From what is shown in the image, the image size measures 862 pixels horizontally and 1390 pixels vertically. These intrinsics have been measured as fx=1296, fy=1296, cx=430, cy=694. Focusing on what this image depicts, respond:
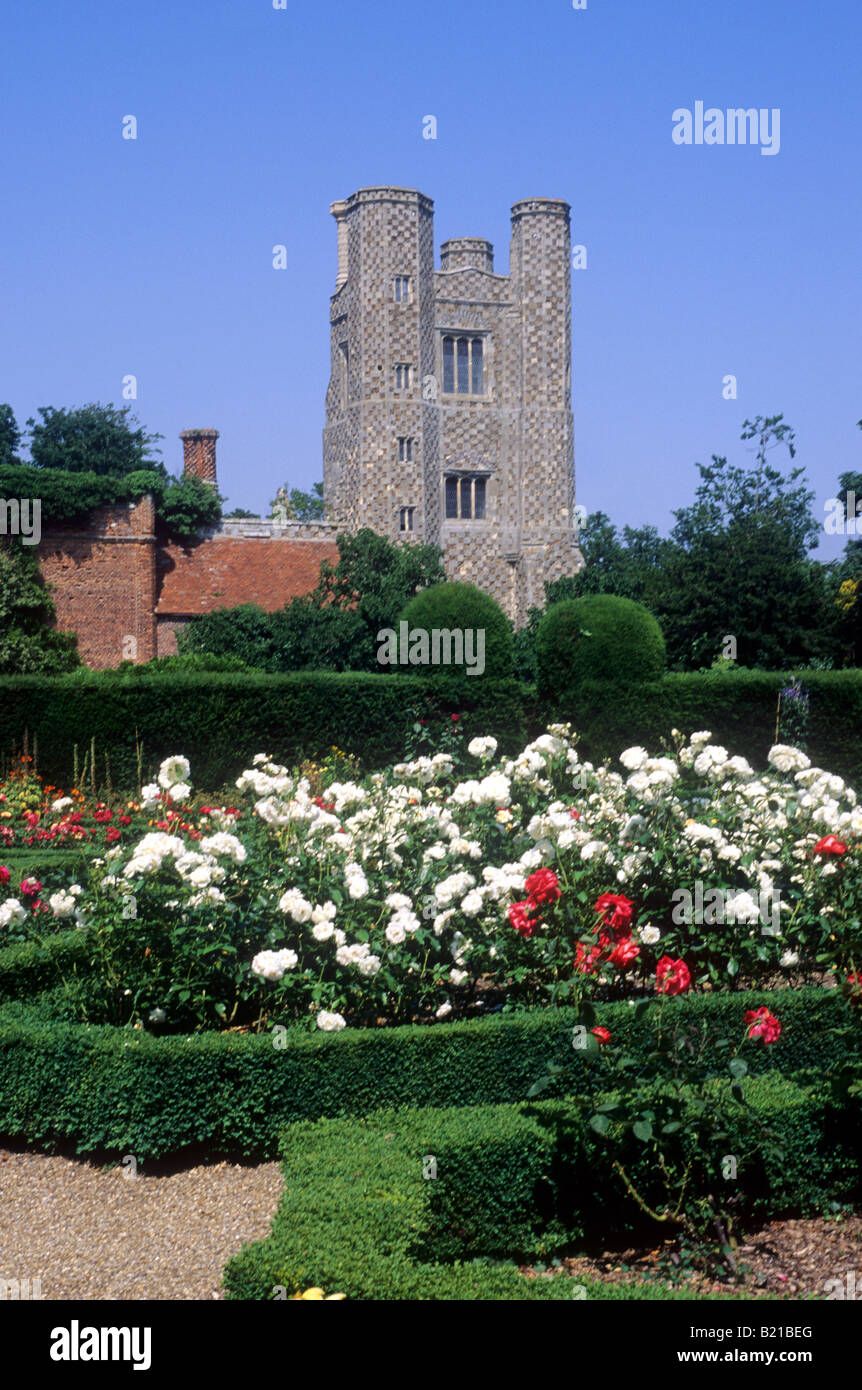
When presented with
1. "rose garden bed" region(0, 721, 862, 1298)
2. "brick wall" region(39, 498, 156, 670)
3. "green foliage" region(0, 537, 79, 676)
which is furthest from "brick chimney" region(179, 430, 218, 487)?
"rose garden bed" region(0, 721, 862, 1298)

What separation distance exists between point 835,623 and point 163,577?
17.4 metres

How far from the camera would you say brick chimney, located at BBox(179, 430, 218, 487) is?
122ft

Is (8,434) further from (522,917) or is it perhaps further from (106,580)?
(522,917)

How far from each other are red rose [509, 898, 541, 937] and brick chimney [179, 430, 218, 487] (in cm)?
3258

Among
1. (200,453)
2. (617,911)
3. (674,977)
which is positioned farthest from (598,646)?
(200,453)

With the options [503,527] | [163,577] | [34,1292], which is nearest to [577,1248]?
[34,1292]

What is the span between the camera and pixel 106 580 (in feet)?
108

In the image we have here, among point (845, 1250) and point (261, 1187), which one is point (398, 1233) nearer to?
point (261, 1187)

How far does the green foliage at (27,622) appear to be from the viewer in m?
29.9

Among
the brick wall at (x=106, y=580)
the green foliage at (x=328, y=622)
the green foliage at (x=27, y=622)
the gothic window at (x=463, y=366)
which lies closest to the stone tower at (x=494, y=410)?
the gothic window at (x=463, y=366)

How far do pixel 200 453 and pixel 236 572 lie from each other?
13.7 feet

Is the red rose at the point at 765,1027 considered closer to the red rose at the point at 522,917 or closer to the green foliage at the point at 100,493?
the red rose at the point at 522,917

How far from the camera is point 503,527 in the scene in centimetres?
3991
